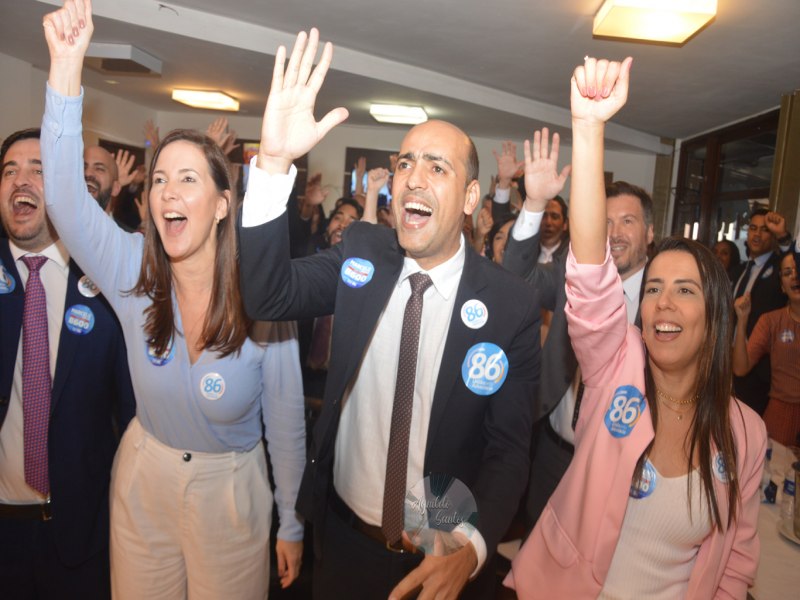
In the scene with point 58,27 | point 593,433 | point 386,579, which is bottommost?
point 386,579

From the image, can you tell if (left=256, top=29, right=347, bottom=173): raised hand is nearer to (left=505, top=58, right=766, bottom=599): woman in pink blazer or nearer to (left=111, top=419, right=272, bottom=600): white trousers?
(left=505, top=58, right=766, bottom=599): woman in pink blazer

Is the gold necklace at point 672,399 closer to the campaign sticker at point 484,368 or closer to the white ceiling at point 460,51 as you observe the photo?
the campaign sticker at point 484,368

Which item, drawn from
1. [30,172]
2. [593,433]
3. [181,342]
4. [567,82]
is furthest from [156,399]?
[567,82]

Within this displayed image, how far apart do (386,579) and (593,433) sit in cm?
68

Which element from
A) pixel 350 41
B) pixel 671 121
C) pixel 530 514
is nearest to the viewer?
pixel 530 514

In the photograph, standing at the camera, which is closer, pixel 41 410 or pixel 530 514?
pixel 41 410

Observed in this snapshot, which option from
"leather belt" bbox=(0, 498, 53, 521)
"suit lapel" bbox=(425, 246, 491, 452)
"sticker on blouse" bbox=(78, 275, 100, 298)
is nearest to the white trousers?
"leather belt" bbox=(0, 498, 53, 521)

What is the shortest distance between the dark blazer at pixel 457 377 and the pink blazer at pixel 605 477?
18cm

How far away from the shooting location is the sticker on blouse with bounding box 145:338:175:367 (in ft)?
5.38

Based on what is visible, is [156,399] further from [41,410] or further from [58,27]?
[58,27]

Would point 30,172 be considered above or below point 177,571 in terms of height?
above

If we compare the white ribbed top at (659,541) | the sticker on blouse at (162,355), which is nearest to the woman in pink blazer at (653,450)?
the white ribbed top at (659,541)

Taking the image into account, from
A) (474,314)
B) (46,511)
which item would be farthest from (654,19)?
(46,511)

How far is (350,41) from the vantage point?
5711mm
